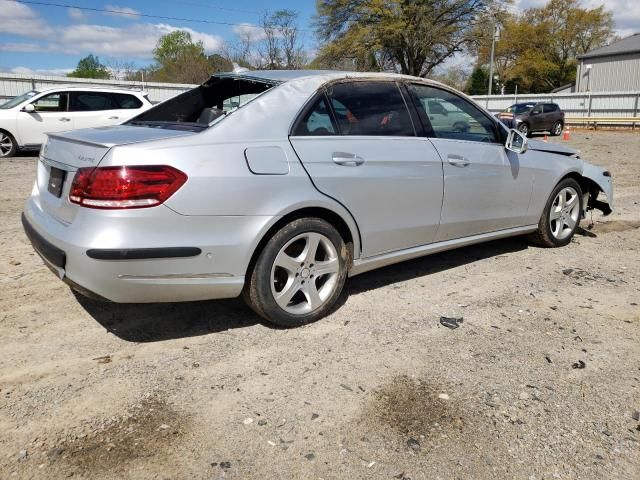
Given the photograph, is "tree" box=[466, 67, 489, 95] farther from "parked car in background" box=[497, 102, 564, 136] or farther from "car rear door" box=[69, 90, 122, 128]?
"car rear door" box=[69, 90, 122, 128]

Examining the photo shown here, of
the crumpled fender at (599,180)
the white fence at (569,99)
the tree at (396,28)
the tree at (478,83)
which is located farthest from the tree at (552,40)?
the crumpled fender at (599,180)

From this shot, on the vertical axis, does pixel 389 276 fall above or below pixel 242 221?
below

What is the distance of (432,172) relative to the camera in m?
4.04

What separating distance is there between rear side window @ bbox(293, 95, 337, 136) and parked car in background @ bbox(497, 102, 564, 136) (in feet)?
71.1

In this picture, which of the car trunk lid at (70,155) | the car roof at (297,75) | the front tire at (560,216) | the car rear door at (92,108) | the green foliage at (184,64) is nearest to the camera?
the car trunk lid at (70,155)

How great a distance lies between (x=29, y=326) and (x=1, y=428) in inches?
45.5

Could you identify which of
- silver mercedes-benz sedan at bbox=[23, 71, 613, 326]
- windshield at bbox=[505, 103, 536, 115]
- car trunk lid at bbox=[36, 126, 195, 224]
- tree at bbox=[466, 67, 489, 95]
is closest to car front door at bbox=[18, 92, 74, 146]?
silver mercedes-benz sedan at bbox=[23, 71, 613, 326]

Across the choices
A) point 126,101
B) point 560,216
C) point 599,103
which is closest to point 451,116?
point 560,216

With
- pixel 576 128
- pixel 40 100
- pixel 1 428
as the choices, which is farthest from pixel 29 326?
pixel 576 128

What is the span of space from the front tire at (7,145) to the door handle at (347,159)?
10750 millimetres

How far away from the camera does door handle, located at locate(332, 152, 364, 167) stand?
3.51 metres

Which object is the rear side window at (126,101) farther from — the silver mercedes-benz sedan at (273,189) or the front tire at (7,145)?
the silver mercedes-benz sedan at (273,189)

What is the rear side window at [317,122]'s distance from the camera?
3428mm

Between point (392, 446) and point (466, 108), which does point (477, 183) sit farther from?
point (392, 446)
